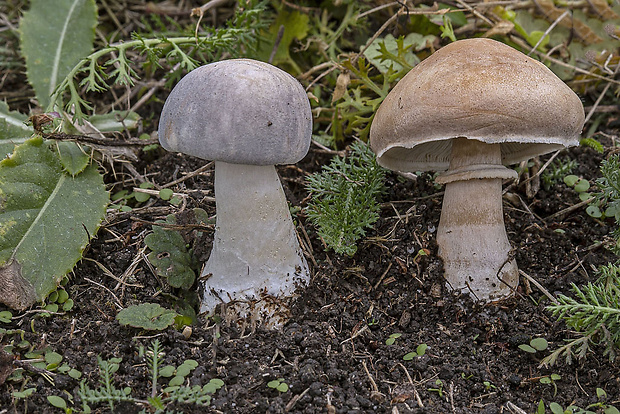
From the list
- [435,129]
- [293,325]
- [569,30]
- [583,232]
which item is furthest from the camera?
[569,30]

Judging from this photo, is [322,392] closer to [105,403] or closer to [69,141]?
[105,403]

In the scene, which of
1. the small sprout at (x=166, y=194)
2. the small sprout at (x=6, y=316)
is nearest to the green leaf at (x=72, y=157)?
the small sprout at (x=166, y=194)

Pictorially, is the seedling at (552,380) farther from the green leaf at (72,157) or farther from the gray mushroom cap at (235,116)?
the green leaf at (72,157)

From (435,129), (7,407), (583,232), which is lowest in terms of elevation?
(583,232)

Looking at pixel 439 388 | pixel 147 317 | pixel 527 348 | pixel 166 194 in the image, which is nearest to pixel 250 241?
pixel 147 317

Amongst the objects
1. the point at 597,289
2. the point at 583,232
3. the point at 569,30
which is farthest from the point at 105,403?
the point at 569,30

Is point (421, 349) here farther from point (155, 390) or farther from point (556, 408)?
point (155, 390)

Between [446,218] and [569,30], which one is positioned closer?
[446,218]

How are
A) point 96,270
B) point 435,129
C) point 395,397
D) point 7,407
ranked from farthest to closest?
point 96,270
point 435,129
point 395,397
point 7,407
